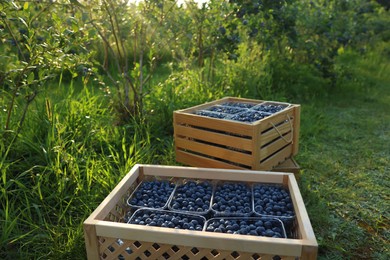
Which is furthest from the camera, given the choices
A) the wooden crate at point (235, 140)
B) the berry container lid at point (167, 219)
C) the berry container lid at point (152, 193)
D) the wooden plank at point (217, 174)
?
the wooden crate at point (235, 140)

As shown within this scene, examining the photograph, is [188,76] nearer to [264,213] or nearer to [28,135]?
[28,135]

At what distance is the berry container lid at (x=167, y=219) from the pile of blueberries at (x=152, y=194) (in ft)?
0.24

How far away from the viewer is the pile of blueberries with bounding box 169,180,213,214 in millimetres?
1942

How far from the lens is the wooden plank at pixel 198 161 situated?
8.39ft

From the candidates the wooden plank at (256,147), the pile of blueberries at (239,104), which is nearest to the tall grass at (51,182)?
the pile of blueberries at (239,104)

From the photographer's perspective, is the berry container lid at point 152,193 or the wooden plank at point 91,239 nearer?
the wooden plank at point 91,239

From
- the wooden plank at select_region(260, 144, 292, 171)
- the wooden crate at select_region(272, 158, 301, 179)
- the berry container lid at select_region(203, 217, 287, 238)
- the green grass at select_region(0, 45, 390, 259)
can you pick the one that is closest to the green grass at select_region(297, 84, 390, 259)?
the green grass at select_region(0, 45, 390, 259)

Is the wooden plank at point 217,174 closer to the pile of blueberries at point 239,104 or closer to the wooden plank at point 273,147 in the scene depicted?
the wooden plank at point 273,147

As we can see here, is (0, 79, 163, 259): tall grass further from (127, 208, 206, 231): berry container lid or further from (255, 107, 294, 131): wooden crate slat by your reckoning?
(255, 107, 294, 131): wooden crate slat

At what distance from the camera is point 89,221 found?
1.63 m

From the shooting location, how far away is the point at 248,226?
1703 millimetres

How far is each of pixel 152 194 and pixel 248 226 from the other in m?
0.63

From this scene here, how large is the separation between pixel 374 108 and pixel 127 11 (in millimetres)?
3718

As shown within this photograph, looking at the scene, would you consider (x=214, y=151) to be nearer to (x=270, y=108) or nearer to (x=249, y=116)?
(x=249, y=116)
